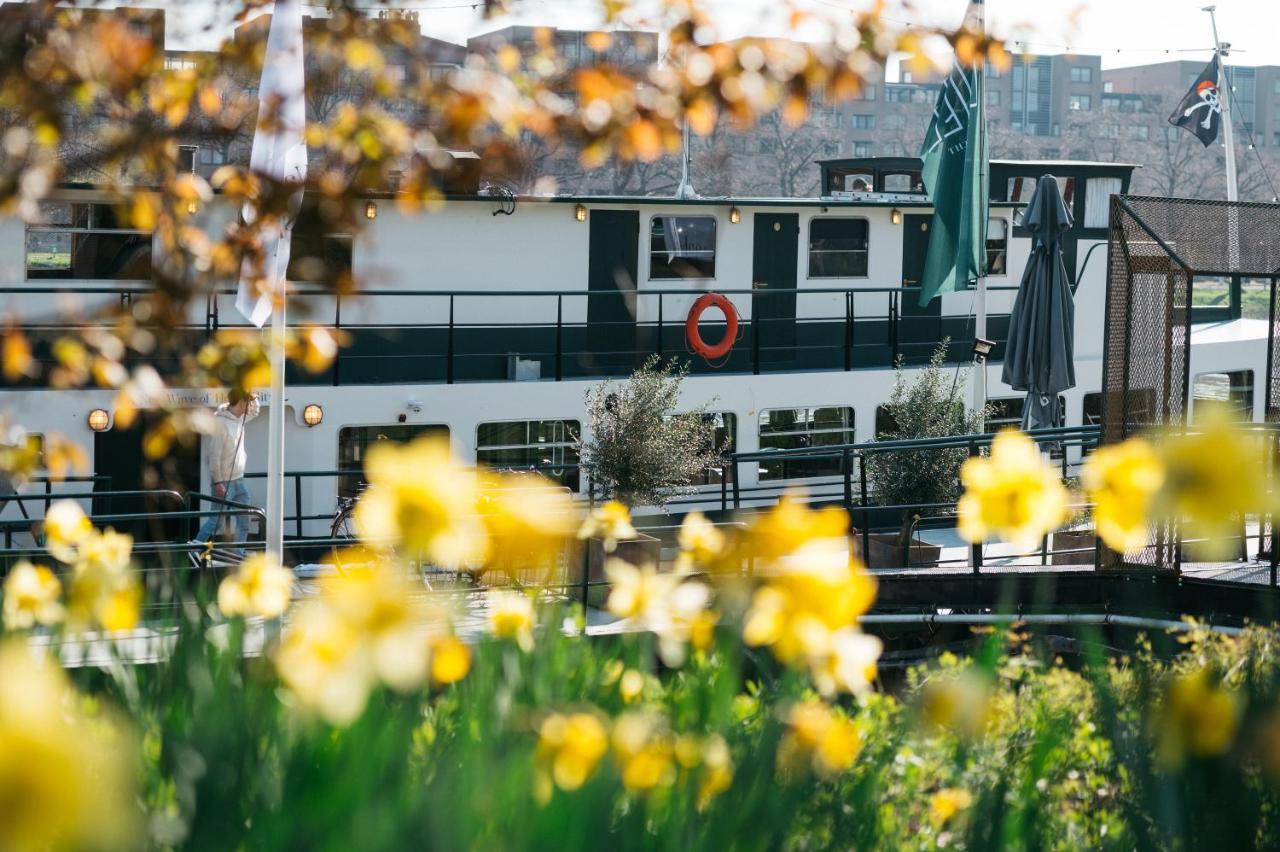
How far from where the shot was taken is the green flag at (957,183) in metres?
15.3

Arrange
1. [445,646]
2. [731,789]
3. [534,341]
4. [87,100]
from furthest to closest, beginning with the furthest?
[534,341] → [87,100] → [731,789] → [445,646]

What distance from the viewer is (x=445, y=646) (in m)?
2.29

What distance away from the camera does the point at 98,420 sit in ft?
41.3

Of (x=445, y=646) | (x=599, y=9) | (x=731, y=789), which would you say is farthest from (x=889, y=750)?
(x=599, y=9)

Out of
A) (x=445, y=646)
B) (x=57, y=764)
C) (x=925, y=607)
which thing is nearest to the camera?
(x=57, y=764)

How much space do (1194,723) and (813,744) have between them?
2.05 ft

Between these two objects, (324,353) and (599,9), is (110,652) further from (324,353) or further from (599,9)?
(599,9)

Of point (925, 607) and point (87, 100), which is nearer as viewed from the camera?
point (87, 100)

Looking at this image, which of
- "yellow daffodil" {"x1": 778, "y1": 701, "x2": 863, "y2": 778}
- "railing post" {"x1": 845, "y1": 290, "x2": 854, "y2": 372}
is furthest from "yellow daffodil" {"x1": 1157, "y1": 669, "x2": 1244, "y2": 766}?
"railing post" {"x1": 845, "y1": 290, "x2": 854, "y2": 372}

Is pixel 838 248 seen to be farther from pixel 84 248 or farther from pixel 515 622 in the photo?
pixel 515 622

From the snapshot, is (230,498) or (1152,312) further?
(230,498)

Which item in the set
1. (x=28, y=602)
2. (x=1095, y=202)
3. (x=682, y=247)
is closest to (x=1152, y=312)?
(x=28, y=602)

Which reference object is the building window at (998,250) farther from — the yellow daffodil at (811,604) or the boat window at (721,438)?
the yellow daffodil at (811,604)

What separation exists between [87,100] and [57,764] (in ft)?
5.70
